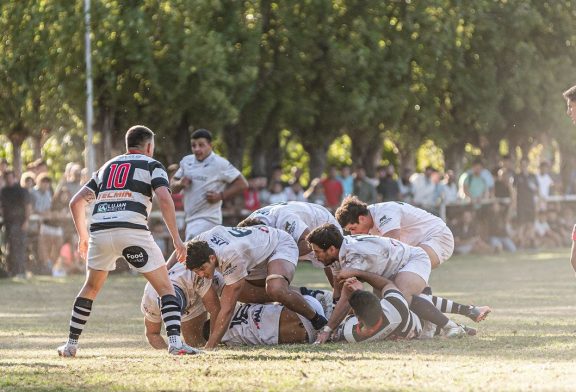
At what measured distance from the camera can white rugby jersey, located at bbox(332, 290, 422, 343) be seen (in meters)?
12.8

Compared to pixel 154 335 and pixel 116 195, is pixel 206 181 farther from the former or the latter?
pixel 116 195

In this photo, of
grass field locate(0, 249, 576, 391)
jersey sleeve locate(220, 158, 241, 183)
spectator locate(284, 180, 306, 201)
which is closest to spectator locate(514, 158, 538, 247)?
spectator locate(284, 180, 306, 201)

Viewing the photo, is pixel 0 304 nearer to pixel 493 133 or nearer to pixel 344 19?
pixel 344 19

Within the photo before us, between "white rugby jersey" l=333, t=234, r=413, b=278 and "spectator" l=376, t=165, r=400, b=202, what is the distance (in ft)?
62.6

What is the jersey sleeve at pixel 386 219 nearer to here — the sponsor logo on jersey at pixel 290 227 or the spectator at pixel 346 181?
the sponsor logo on jersey at pixel 290 227

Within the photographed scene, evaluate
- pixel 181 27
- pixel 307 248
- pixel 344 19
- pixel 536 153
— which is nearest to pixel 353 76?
pixel 344 19

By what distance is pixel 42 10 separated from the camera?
30.8m

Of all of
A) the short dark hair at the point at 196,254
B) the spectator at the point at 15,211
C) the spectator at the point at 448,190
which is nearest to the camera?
the short dark hair at the point at 196,254

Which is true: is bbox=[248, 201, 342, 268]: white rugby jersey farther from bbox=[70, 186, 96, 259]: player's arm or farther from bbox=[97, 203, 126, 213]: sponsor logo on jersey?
bbox=[97, 203, 126, 213]: sponsor logo on jersey

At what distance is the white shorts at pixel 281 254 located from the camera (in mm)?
13305

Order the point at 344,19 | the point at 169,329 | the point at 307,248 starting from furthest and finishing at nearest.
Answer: the point at 344,19
the point at 307,248
the point at 169,329

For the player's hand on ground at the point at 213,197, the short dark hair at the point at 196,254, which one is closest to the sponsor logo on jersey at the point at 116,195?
the short dark hair at the point at 196,254

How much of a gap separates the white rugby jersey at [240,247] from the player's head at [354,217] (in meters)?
0.83

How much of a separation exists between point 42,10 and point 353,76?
775cm
